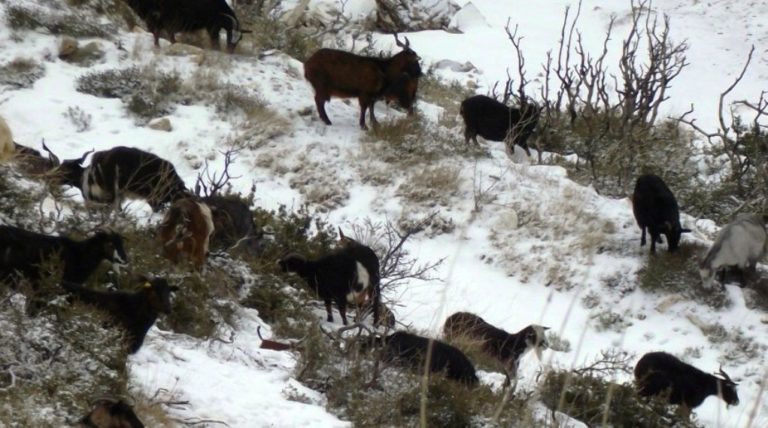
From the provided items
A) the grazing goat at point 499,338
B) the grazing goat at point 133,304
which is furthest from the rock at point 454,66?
the grazing goat at point 133,304

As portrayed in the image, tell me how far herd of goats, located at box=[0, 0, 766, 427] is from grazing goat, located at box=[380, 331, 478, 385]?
10 millimetres

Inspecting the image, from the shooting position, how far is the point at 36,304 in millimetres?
5816

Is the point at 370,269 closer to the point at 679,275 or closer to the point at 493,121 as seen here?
the point at 679,275

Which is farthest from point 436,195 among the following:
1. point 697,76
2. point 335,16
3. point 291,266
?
point 697,76

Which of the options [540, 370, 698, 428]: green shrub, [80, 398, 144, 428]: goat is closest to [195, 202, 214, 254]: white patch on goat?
[540, 370, 698, 428]: green shrub

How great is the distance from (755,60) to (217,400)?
1976 cm

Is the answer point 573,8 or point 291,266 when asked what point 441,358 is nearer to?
point 291,266

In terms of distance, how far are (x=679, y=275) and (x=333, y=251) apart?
4.30m

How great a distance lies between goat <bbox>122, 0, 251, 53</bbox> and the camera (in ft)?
47.2

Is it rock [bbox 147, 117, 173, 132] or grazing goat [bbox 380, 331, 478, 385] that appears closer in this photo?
grazing goat [bbox 380, 331, 478, 385]

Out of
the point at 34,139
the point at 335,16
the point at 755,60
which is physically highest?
the point at 755,60

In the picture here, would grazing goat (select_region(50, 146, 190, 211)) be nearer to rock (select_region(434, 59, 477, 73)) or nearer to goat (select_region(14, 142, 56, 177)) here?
goat (select_region(14, 142, 56, 177))

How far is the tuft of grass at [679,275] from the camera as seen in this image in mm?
11062

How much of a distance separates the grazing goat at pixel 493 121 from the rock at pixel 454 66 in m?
5.95
